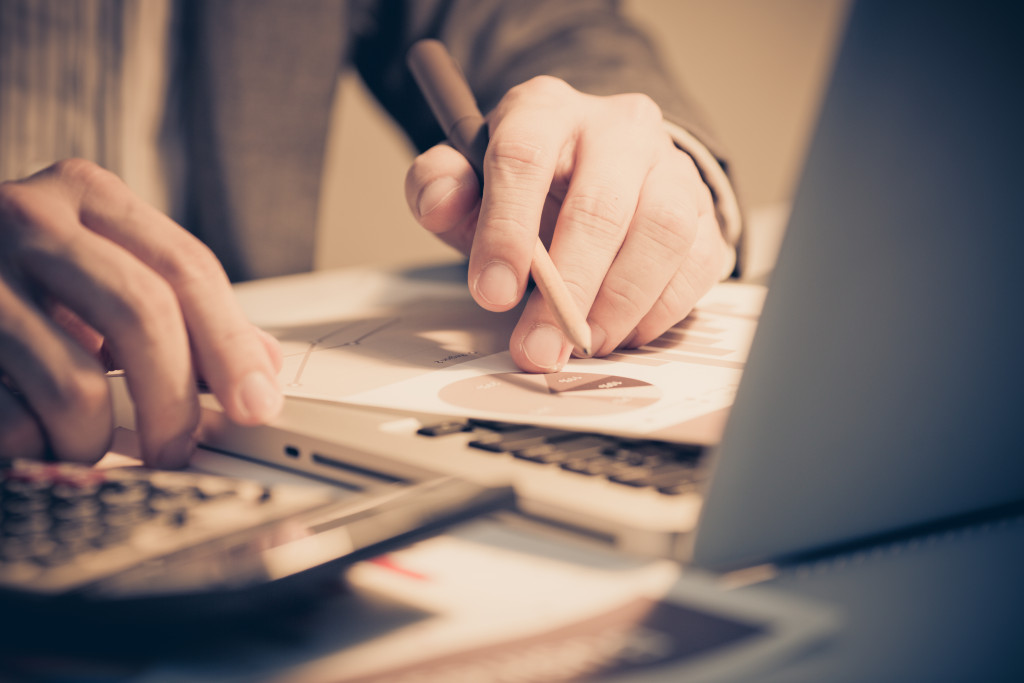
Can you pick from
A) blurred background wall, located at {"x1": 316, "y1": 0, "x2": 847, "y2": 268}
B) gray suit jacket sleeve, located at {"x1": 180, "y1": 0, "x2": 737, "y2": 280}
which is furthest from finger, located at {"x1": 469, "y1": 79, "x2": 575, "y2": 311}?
blurred background wall, located at {"x1": 316, "y1": 0, "x2": 847, "y2": 268}

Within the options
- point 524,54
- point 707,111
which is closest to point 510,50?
point 524,54

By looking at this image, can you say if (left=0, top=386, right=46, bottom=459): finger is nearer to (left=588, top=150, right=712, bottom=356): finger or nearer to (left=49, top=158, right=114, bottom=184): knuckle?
(left=49, top=158, right=114, bottom=184): knuckle

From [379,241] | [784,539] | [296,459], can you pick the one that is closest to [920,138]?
[784,539]

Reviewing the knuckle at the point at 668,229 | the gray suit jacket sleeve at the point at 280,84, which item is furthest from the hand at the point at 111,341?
the gray suit jacket sleeve at the point at 280,84

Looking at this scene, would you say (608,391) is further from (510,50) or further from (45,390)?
(510,50)

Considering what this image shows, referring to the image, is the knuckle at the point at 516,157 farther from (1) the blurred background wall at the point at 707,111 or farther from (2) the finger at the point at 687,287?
(1) the blurred background wall at the point at 707,111

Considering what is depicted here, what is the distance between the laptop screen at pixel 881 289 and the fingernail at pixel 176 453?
7.0 inches

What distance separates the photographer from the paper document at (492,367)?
28 cm

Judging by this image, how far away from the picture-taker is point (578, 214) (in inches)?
15.5

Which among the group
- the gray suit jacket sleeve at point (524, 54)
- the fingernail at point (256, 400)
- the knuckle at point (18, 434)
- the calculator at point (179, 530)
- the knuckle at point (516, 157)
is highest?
the gray suit jacket sleeve at point (524, 54)

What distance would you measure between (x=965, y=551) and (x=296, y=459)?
21cm

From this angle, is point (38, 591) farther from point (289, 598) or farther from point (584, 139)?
point (584, 139)

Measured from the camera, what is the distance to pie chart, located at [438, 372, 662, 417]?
284 mm

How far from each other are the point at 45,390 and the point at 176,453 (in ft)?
0.15
